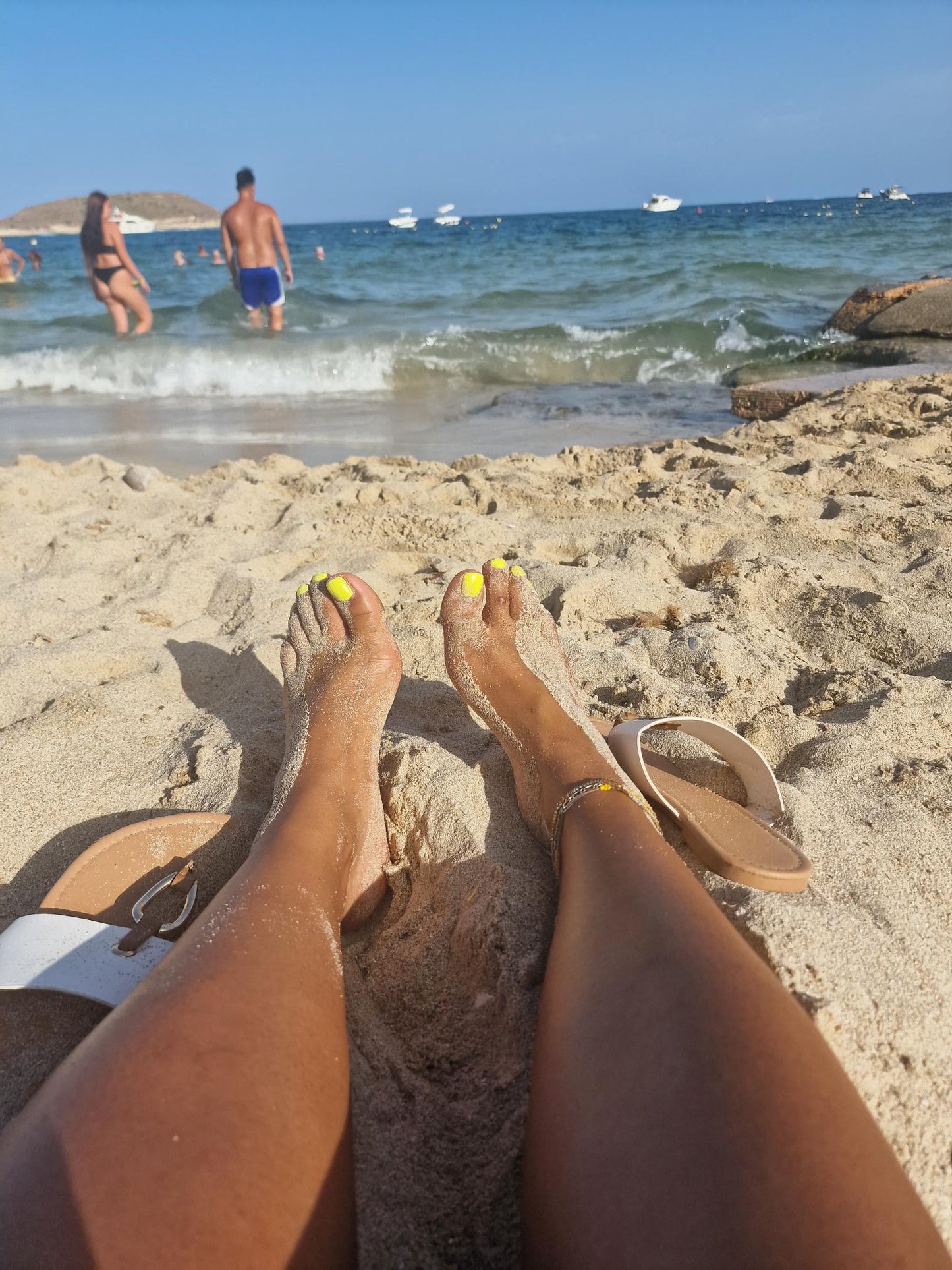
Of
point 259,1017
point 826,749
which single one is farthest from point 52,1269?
point 826,749

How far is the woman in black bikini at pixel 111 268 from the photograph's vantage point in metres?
8.05

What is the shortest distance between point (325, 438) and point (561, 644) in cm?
329

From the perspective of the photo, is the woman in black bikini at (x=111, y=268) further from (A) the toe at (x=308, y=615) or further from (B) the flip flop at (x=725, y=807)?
(B) the flip flop at (x=725, y=807)

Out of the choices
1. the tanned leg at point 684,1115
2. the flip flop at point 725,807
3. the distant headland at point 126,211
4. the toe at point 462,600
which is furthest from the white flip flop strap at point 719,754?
the distant headland at point 126,211

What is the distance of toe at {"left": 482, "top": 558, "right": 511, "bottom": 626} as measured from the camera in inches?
72.8

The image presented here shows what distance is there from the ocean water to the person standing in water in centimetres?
41

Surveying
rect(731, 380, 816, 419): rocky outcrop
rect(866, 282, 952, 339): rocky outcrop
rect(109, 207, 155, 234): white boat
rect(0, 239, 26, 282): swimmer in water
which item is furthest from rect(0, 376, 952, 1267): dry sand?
rect(109, 207, 155, 234): white boat

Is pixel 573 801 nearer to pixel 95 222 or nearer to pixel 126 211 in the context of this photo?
pixel 95 222

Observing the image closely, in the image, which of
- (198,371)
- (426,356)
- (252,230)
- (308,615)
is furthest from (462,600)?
(252,230)

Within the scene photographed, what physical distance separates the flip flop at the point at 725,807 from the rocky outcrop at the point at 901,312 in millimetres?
6375

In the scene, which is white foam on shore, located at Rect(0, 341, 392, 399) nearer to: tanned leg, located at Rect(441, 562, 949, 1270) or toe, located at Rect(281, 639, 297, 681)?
toe, located at Rect(281, 639, 297, 681)

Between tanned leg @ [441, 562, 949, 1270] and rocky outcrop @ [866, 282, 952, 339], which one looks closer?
tanned leg @ [441, 562, 949, 1270]

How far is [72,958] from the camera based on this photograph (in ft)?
3.67

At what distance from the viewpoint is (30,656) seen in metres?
1.93
